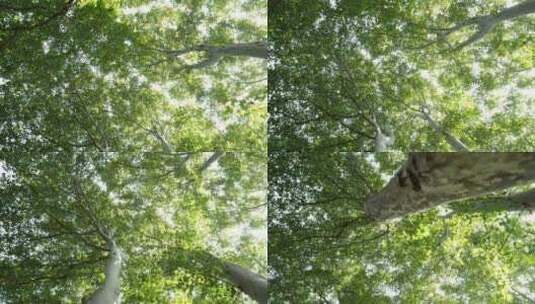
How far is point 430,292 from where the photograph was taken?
350 centimetres

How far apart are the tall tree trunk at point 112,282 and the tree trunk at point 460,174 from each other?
6.64 ft

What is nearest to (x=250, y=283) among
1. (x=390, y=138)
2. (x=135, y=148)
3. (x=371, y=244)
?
(x=371, y=244)

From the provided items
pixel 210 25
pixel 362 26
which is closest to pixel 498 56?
pixel 362 26

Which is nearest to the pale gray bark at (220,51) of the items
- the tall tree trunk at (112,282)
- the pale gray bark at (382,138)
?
the pale gray bark at (382,138)

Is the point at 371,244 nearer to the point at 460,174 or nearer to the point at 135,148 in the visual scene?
the point at 460,174

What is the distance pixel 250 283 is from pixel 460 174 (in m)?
1.78

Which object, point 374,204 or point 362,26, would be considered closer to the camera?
point 374,204

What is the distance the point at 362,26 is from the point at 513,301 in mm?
1877

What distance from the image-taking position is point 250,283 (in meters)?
3.55

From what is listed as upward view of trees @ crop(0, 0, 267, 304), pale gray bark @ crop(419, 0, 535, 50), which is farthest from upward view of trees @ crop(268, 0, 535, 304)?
upward view of trees @ crop(0, 0, 267, 304)

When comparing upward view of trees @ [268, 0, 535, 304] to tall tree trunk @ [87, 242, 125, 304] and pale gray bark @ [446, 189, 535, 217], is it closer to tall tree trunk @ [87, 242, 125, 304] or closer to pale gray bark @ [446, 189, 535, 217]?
pale gray bark @ [446, 189, 535, 217]

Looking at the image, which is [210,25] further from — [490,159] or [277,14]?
[490,159]

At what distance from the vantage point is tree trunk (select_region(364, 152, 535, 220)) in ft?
7.14

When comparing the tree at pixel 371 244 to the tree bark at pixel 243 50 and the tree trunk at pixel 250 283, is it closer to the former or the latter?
the tree trunk at pixel 250 283
